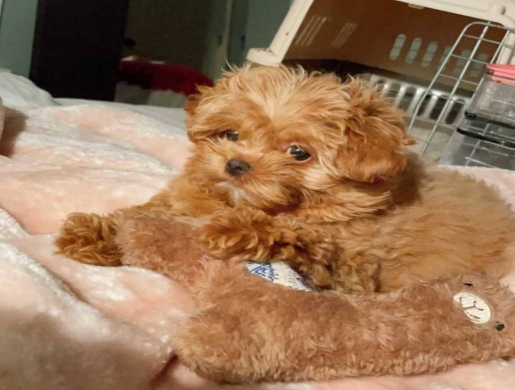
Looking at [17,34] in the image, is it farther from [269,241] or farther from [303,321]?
[303,321]

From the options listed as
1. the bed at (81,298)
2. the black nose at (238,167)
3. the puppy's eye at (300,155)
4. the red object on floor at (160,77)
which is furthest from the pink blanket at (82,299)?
the red object on floor at (160,77)

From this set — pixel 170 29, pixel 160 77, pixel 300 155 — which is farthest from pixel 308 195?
pixel 170 29

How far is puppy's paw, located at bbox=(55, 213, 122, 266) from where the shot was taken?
1.18 metres

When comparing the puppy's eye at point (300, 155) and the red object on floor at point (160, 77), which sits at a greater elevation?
the puppy's eye at point (300, 155)

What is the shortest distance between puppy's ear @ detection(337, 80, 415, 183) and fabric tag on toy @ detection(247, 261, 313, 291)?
0.26 meters

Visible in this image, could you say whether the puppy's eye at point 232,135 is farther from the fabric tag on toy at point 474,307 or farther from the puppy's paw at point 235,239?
the fabric tag on toy at point 474,307

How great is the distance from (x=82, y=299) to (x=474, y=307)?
2.49 feet

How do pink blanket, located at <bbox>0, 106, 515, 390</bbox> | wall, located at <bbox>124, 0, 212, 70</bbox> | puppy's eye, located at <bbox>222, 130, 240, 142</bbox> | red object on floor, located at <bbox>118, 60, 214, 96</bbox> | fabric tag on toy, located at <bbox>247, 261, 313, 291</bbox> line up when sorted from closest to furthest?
pink blanket, located at <bbox>0, 106, 515, 390</bbox> < fabric tag on toy, located at <bbox>247, 261, 313, 291</bbox> < puppy's eye, located at <bbox>222, 130, 240, 142</bbox> < red object on floor, located at <bbox>118, 60, 214, 96</bbox> < wall, located at <bbox>124, 0, 212, 70</bbox>

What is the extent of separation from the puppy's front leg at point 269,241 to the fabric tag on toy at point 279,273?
19mm

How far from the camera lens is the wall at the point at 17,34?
2924 millimetres

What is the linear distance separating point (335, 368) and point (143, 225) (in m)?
0.45

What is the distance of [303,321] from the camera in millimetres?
991

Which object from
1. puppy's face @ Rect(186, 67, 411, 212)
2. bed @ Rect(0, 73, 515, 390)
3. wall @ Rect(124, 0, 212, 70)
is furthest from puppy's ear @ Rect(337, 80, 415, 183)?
wall @ Rect(124, 0, 212, 70)

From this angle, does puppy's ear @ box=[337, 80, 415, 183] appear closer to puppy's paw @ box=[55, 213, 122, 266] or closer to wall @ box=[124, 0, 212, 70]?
puppy's paw @ box=[55, 213, 122, 266]
